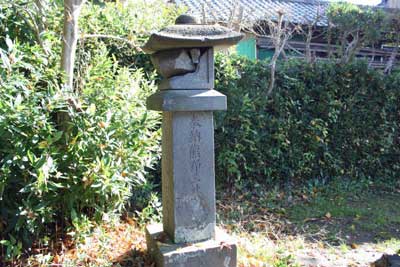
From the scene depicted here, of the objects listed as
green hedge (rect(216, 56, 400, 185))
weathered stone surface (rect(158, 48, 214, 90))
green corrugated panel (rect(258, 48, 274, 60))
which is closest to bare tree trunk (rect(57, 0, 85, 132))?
weathered stone surface (rect(158, 48, 214, 90))

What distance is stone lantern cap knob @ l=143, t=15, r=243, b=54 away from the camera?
2715 millimetres

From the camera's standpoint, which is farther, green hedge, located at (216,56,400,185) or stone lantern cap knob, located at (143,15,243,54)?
green hedge, located at (216,56,400,185)

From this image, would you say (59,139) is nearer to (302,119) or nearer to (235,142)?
(235,142)

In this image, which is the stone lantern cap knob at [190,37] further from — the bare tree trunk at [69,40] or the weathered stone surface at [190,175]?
the bare tree trunk at [69,40]

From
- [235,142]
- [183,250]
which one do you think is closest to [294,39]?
[235,142]

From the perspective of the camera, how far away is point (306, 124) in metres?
6.14

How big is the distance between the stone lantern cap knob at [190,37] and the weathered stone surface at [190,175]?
0.54 meters

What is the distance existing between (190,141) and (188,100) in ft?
1.12

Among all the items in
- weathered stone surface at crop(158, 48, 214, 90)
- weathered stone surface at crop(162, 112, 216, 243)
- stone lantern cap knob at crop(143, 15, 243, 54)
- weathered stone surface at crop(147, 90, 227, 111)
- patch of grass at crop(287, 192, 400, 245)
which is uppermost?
stone lantern cap knob at crop(143, 15, 243, 54)

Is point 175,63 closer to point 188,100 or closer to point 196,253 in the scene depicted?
point 188,100

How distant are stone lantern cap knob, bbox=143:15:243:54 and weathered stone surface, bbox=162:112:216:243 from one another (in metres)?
0.54

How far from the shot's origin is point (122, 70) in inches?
166

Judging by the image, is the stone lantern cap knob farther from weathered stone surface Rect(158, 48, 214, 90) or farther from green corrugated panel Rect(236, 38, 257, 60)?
green corrugated panel Rect(236, 38, 257, 60)

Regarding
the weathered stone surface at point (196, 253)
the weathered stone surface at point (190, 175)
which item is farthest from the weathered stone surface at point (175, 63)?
the weathered stone surface at point (196, 253)
